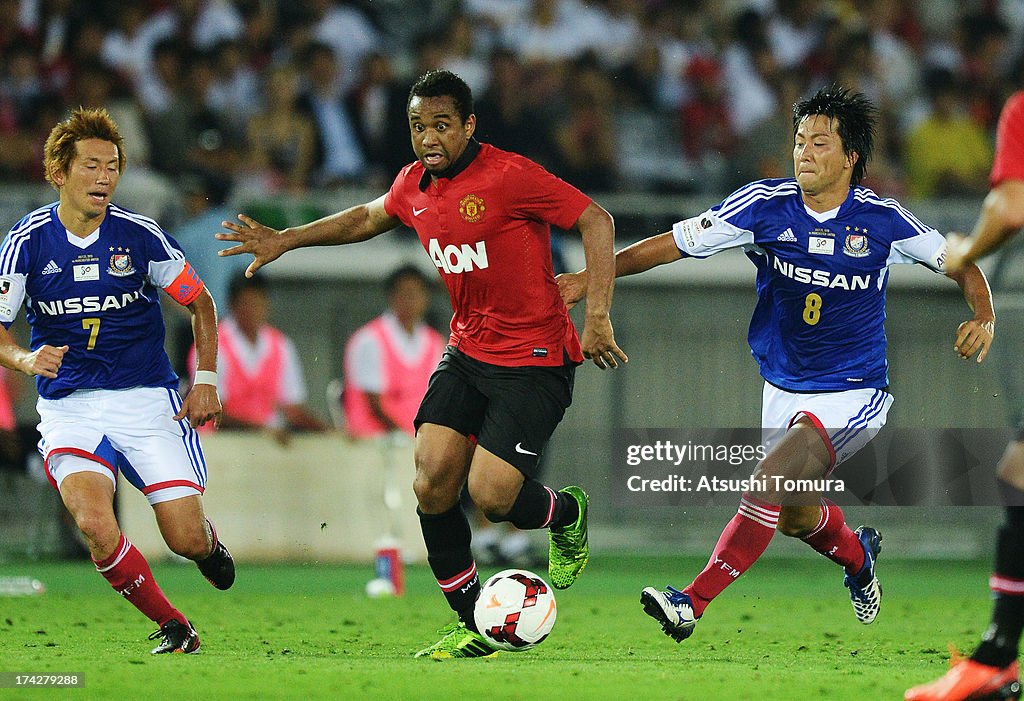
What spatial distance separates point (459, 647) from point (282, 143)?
6.71 metres

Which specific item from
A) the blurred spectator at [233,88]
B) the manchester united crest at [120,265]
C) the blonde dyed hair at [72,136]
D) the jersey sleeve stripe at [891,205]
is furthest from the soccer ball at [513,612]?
the blurred spectator at [233,88]

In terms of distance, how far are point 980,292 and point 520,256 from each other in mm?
2100

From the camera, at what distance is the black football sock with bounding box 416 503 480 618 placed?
6.73 meters

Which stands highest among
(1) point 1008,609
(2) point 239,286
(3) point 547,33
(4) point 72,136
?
(3) point 547,33

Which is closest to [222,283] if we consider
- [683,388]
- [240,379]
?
[240,379]

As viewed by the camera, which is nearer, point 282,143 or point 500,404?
point 500,404

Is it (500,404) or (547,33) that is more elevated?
(547,33)

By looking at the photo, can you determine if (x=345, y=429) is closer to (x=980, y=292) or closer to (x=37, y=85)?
(x=37, y=85)

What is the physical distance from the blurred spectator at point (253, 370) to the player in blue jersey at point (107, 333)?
378cm

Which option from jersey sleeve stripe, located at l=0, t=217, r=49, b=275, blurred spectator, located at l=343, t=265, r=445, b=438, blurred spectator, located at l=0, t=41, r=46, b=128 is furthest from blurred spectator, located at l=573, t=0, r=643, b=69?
jersey sleeve stripe, located at l=0, t=217, r=49, b=275

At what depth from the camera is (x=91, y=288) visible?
22.6 feet

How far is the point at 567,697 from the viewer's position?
527 centimetres

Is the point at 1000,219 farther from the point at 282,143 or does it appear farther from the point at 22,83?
the point at 22,83

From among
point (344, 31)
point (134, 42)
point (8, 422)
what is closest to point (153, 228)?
point (8, 422)
